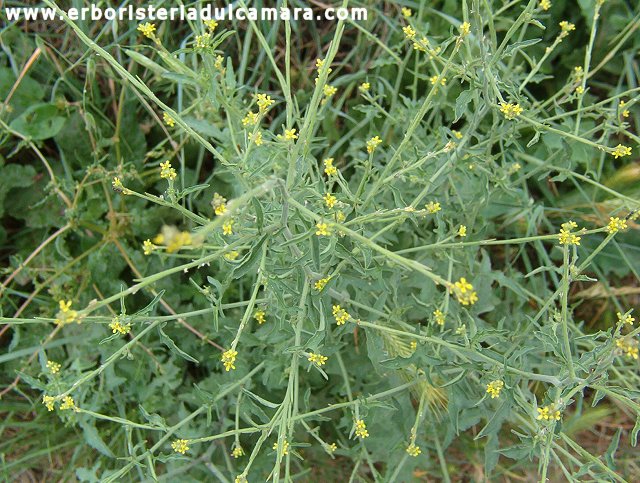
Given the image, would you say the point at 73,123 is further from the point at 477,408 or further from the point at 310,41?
the point at 477,408

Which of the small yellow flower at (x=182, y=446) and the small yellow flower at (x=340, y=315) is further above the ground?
the small yellow flower at (x=340, y=315)

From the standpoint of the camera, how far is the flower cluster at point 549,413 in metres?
1.68

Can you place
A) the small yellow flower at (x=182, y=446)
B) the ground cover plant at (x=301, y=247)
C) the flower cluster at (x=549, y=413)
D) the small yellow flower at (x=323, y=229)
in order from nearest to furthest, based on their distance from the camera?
the small yellow flower at (x=323, y=229) < the flower cluster at (x=549, y=413) < the small yellow flower at (x=182, y=446) < the ground cover plant at (x=301, y=247)

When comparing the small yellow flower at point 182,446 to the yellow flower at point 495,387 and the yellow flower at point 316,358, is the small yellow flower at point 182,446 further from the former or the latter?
the yellow flower at point 495,387

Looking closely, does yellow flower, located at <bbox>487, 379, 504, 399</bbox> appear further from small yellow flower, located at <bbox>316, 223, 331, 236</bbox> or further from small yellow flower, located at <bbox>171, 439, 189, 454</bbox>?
small yellow flower, located at <bbox>171, 439, 189, 454</bbox>

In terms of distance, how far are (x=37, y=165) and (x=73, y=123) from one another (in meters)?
0.32

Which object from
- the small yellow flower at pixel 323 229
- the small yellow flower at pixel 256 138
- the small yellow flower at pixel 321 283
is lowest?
the small yellow flower at pixel 321 283

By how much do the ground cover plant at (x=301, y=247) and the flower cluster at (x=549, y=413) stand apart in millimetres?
207

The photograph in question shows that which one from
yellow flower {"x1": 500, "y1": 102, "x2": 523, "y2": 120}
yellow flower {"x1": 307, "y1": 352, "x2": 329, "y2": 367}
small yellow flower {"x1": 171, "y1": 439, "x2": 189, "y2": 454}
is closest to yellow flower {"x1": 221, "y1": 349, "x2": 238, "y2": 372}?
yellow flower {"x1": 307, "y1": 352, "x2": 329, "y2": 367}

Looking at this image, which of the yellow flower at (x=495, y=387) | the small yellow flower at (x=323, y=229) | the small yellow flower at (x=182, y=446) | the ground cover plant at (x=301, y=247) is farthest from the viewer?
the ground cover plant at (x=301, y=247)

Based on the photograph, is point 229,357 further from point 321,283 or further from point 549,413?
point 549,413

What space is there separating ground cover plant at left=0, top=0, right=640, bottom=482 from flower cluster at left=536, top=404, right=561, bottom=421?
0.68 feet

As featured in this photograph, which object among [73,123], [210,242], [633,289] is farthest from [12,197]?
[633,289]

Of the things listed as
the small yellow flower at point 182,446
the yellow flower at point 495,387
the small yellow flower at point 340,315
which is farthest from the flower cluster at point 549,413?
the small yellow flower at point 182,446
